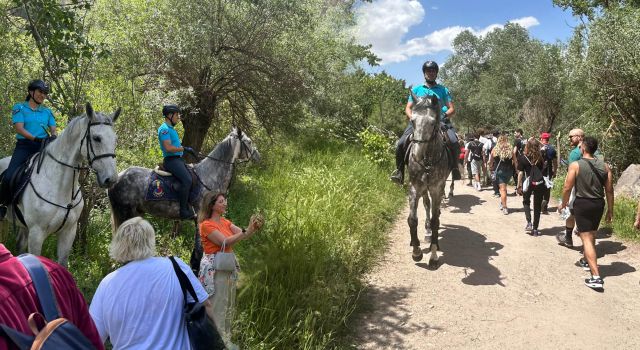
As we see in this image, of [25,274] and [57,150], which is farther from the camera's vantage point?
[57,150]

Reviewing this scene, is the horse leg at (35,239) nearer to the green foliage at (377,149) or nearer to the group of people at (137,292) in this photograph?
the group of people at (137,292)

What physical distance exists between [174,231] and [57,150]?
3.05 metres

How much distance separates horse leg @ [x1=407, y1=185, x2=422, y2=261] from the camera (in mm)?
7070

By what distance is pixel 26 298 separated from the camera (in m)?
1.55

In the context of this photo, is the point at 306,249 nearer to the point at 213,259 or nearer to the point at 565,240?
the point at 213,259

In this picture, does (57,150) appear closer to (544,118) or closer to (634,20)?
(634,20)

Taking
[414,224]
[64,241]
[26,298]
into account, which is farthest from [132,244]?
[414,224]

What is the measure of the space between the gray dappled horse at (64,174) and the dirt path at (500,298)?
3.67 metres

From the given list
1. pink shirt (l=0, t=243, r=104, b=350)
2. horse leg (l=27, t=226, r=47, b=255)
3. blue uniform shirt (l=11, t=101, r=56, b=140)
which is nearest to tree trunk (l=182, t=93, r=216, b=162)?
blue uniform shirt (l=11, t=101, r=56, b=140)

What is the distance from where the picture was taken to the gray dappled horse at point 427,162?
653 centimetres

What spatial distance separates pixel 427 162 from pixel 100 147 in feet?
16.1

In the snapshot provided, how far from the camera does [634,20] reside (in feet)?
38.3

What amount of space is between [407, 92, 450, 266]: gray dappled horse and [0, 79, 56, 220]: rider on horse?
5.19 m

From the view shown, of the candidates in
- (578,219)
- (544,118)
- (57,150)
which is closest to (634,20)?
(578,219)
